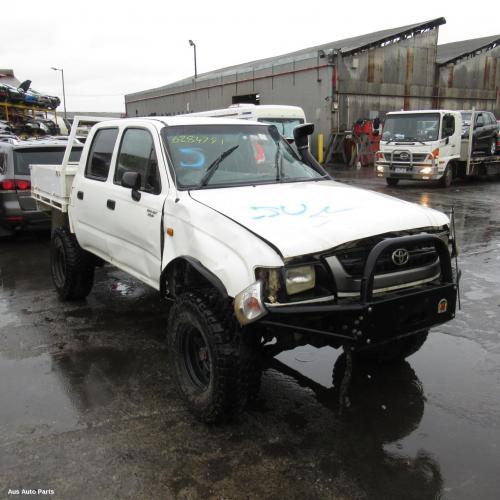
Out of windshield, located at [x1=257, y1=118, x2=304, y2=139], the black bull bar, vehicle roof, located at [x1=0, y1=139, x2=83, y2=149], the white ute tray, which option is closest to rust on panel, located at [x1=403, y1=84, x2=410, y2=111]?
windshield, located at [x1=257, y1=118, x2=304, y2=139]

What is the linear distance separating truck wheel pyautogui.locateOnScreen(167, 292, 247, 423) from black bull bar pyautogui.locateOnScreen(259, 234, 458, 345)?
37 cm

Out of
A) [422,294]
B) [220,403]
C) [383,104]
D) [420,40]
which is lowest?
[220,403]

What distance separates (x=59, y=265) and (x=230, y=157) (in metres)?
2.81

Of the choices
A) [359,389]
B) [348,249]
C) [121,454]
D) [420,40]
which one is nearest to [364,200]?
[348,249]

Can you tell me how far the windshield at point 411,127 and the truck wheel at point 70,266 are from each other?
1274cm

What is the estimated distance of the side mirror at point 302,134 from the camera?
196 inches

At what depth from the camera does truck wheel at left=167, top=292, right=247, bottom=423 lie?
3105 millimetres

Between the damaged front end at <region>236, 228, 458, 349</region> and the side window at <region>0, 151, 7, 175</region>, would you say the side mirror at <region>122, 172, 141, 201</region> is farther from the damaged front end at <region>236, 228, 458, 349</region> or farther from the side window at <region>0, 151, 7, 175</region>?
the side window at <region>0, 151, 7, 175</region>

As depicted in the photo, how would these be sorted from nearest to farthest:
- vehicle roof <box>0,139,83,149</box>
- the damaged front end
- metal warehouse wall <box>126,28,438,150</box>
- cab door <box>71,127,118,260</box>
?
the damaged front end
cab door <box>71,127,118,260</box>
vehicle roof <box>0,139,83,149</box>
metal warehouse wall <box>126,28,438,150</box>

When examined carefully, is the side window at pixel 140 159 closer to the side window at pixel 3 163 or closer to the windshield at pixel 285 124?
the side window at pixel 3 163

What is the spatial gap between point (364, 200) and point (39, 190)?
4481 mm

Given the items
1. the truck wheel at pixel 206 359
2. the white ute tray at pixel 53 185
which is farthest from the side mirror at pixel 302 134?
the white ute tray at pixel 53 185

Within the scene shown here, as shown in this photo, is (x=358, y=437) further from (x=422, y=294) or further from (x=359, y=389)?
(x=422, y=294)

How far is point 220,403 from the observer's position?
3.18 metres
